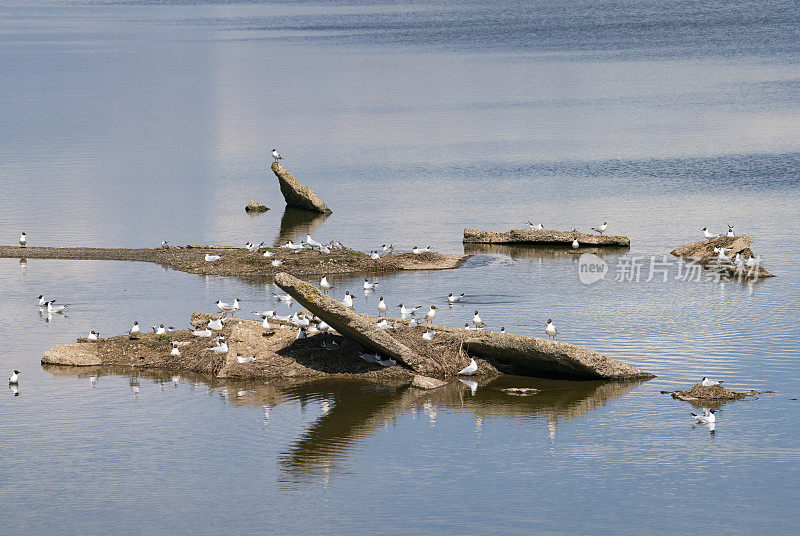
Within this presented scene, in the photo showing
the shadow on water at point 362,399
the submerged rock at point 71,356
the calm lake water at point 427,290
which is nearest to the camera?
the calm lake water at point 427,290

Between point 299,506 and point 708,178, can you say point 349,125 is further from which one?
point 299,506

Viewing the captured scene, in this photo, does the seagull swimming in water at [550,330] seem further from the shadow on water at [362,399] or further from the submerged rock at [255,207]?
the submerged rock at [255,207]

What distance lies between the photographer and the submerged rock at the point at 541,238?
4294 centimetres

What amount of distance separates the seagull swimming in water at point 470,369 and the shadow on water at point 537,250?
1455 cm

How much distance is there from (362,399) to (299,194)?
2728cm

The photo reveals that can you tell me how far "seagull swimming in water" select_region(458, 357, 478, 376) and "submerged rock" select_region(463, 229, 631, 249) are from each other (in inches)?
637

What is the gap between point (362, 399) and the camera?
26875 mm

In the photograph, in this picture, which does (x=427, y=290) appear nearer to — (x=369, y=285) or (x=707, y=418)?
(x=369, y=285)

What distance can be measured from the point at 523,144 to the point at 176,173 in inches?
776

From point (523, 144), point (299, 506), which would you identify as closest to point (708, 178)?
point (523, 144)

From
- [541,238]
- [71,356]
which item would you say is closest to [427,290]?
[541,238]

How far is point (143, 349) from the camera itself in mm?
29797

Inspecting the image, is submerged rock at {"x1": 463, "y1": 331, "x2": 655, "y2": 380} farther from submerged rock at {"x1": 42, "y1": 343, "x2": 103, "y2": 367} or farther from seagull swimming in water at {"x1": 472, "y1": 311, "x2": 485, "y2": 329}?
submerged rock at {"x1": 42, "y1": 343, "x2": 103, "y2": 367}

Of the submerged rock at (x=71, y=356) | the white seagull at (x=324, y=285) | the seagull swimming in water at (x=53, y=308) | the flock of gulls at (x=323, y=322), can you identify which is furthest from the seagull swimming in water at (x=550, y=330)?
the seagull swimming in water at (x=53, y=308)
